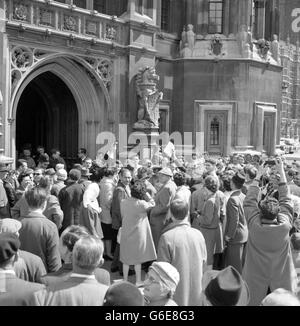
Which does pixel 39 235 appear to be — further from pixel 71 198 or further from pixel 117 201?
pixel 117 201

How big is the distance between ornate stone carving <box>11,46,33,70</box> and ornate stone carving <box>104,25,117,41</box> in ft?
9.17

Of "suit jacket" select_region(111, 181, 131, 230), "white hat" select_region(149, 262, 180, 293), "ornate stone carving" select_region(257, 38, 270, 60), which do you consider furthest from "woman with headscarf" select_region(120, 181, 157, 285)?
"ornate stone carving" select_region(257, 38, 270, 60)

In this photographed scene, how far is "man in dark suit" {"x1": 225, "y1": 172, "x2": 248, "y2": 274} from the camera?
279 inches

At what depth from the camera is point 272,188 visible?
7688 millimetres

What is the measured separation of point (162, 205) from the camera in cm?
773

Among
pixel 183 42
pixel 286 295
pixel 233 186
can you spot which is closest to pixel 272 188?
pixel 233 186

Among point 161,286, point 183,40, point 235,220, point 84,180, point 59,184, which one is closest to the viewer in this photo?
point 161,286

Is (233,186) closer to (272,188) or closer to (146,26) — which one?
(272,188)

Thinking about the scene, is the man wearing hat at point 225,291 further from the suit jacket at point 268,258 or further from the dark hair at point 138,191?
the dark hair at point 138,191

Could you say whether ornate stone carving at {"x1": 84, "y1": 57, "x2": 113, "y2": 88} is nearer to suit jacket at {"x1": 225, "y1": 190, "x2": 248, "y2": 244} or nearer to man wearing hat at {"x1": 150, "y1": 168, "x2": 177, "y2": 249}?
man wearing hat at {"x1": 150, "y1": 168, "x2": 177, "y2": 249}

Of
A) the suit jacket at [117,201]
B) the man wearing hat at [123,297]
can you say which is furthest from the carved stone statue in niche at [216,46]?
the man wearing hat at [123,297]

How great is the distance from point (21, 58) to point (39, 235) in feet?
31.3

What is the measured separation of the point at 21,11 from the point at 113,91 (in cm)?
397

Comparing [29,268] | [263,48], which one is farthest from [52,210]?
[263,48]
